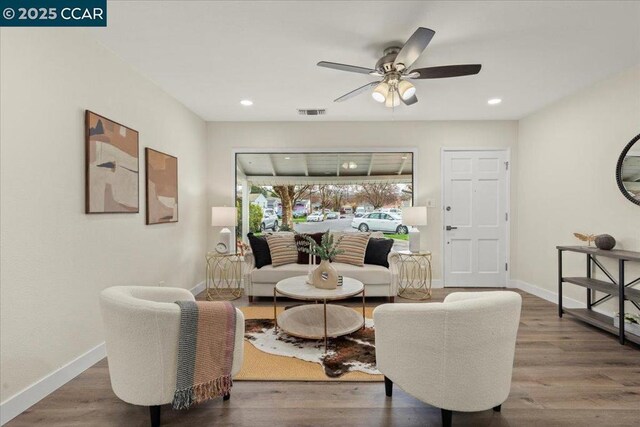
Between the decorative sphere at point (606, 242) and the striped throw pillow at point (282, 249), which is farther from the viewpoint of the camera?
the striped throw pillow at point (282, 249)

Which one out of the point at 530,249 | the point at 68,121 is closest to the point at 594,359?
the point at 530,249

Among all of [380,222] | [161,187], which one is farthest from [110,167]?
[380,222]

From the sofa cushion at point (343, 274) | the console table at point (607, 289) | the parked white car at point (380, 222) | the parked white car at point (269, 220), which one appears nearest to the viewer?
the console table at point (607, 289)

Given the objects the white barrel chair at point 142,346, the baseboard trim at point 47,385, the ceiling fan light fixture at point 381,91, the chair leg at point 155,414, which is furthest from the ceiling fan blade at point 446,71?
the baseboard trim at point 47,385

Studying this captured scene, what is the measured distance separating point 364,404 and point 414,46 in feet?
7.84

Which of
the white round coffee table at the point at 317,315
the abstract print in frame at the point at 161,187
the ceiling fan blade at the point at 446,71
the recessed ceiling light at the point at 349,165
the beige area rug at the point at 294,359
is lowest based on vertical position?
the beige area rug at the point at 294,359

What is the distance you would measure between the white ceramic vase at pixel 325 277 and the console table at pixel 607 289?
2.55 meters

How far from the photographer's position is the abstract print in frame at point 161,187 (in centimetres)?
324

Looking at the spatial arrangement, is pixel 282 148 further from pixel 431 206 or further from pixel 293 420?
pixel 293 420

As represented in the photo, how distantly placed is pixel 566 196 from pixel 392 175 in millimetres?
2263

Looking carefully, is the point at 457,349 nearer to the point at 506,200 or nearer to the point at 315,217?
the point at 315,217

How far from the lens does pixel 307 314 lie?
3.14 m

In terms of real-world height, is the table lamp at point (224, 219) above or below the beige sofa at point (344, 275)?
above

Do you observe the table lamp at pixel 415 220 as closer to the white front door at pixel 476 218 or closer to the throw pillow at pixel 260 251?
the white front door at pixel 476 218
